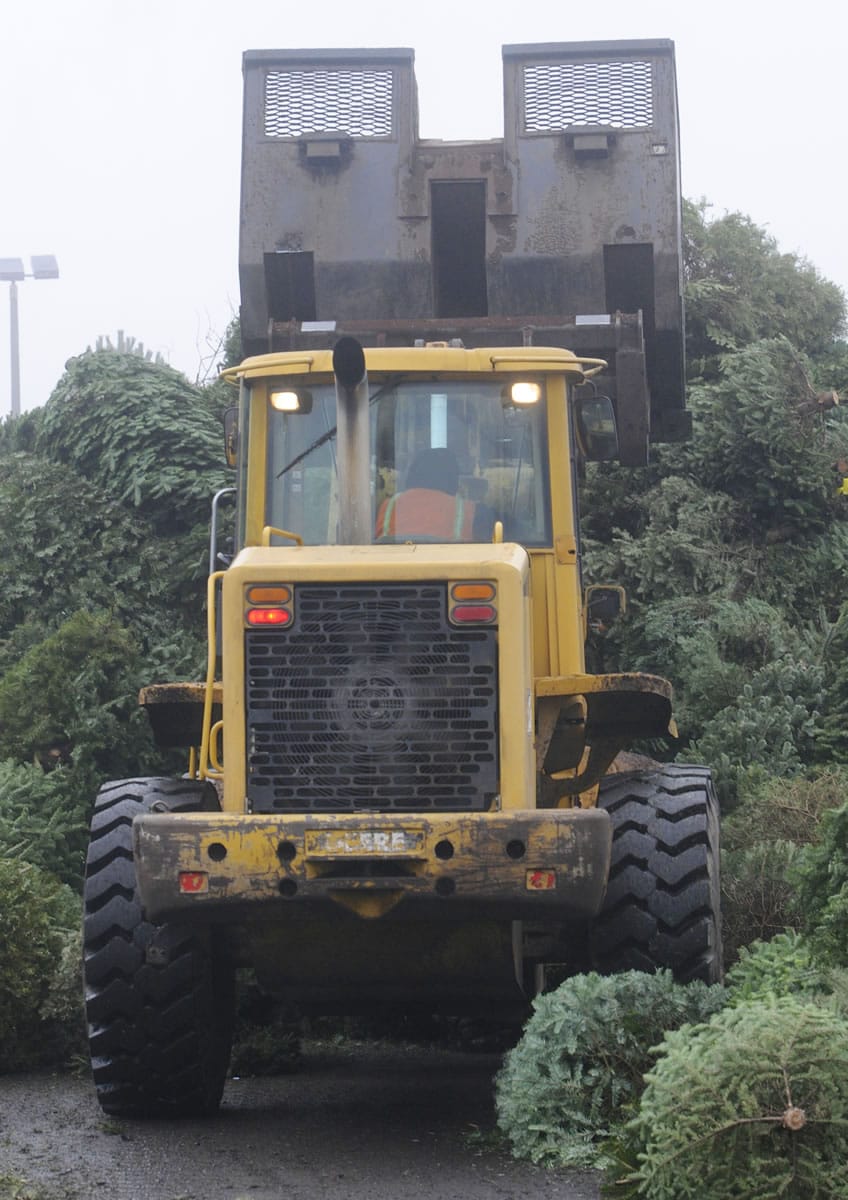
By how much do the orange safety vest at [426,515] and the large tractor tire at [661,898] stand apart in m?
1.38

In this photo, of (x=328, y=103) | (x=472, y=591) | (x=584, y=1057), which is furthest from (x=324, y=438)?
(x=328, y=103)

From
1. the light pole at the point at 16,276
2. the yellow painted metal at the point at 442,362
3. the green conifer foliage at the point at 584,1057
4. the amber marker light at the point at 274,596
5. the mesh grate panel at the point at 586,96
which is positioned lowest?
the green conifer foliage at the point at 584,1057

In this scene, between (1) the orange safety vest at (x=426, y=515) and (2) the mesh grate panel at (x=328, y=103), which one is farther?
(2) the mesh grate panel at (x=328, y=103)

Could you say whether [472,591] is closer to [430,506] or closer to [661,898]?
[430,506]

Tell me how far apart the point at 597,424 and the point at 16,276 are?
4243 cm

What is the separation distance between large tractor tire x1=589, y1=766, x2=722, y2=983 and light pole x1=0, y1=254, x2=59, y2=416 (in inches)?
1460

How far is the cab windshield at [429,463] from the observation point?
7.58 m

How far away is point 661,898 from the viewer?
24.3 feet

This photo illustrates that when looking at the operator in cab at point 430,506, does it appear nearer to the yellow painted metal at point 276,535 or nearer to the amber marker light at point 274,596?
the yellow painted metal at point 276,535

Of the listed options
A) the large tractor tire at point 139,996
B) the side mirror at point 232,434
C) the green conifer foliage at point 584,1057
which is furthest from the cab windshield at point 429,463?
the green conifer foliage at point 584,1057

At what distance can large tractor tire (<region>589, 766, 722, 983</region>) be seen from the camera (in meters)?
7.32

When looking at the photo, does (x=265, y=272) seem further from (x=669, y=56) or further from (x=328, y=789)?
(x=328, y=789)

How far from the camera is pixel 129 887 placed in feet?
24.4

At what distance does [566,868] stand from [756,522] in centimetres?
853
